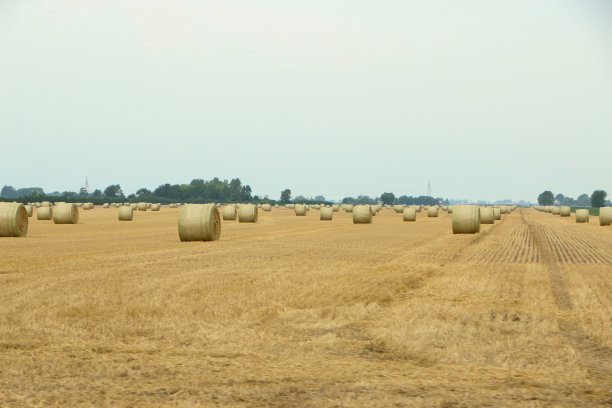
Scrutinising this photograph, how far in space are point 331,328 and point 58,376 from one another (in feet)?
14.0

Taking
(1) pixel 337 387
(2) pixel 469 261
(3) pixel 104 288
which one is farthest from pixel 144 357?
(2) pixel 469 261

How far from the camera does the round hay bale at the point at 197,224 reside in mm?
25734

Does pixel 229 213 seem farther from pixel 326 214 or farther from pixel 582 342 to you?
pixel 582 342

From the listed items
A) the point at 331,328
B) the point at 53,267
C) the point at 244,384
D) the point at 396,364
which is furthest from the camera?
the point at 53,267

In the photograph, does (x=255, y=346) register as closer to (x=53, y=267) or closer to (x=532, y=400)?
(x=532, y=400)

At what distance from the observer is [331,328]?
9.88m

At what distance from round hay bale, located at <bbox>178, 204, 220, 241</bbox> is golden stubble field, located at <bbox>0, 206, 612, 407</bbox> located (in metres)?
7.58

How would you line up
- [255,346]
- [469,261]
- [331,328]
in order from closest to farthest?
[255,346], [331,328], [469,261]

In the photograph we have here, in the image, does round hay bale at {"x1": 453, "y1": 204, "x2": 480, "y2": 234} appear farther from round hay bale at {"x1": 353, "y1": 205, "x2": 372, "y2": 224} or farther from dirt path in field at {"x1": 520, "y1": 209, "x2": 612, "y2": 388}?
dirt path in field at {"x1": 520, "y1": 209, "x2": 612, "y2": 388}

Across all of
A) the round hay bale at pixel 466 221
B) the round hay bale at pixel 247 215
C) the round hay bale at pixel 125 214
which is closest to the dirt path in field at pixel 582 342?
the round hay bale at pixel 466 221

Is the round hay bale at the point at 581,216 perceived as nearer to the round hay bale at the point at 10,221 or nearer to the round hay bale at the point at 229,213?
the round hay bale at the point at 229,213

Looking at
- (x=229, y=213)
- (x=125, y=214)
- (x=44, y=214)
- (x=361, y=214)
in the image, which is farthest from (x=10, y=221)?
(x=361, y=214)

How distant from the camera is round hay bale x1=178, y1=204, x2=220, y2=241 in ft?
84.4

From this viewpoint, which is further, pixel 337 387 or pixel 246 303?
pixel 246 303
